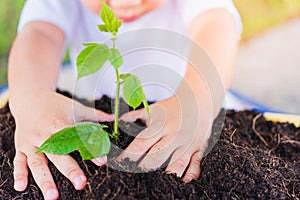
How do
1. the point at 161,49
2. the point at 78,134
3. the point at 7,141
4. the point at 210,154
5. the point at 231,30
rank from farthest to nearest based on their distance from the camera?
the point at 161,49
the point at 231,30
the point at 7,141
the point at 210,154
the point at 78,134

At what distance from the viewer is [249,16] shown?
7.08ft

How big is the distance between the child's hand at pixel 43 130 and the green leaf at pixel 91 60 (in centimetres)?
14

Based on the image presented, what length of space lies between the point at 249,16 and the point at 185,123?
1.34 m

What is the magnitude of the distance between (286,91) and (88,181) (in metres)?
1.32

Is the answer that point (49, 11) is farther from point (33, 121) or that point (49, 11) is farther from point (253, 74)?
point (253, 74)

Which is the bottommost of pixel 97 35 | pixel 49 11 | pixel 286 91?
pixel 286 91

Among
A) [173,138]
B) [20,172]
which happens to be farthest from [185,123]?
[20,172]

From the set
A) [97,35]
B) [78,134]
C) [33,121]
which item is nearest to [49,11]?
[97,35]

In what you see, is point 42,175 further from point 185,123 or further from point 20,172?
point 185,123

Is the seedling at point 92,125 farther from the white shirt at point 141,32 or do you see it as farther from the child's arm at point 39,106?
the white shirt at point 141,32

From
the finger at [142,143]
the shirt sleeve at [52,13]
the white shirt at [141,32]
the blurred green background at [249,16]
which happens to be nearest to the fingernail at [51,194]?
the finger at [142,143]

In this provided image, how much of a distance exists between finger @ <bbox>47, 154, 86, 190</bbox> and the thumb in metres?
0.12

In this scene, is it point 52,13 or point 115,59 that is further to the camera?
point 52,13

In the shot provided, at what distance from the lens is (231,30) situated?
3.99ft
